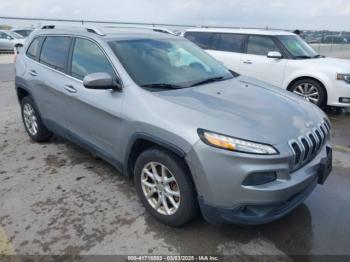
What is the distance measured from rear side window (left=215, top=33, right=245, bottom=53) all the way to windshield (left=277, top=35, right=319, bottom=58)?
94 centimetres

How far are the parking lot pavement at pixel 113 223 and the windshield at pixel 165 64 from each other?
4.23 feet

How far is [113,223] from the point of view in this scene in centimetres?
308

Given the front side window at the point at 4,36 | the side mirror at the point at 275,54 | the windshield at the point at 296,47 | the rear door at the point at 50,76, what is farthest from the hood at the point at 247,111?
the front side window at the point at 4,36

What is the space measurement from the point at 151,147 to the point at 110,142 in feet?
1.97

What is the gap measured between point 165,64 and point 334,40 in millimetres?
23907

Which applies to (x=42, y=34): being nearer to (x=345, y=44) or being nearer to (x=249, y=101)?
(x=249, y=101)

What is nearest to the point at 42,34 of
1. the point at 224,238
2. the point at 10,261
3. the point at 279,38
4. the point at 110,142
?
the point at 110,142

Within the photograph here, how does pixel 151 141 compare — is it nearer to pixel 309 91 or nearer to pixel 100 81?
pixel 100 81

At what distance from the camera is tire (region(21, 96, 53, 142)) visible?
→ 15.8 ft

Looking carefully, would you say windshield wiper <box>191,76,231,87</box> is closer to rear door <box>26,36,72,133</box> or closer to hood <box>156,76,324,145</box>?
hood <box>156,76,324,145</box>

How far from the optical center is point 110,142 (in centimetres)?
338

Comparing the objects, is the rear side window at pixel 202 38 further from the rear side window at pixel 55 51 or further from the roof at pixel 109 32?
the rear side window at pixel 55 51

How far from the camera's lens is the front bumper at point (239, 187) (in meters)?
2.40

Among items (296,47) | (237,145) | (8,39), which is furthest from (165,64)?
(8,39)
